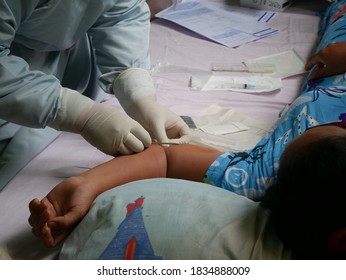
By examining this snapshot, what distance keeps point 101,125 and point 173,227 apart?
0.36 metres

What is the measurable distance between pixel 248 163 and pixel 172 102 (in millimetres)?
446

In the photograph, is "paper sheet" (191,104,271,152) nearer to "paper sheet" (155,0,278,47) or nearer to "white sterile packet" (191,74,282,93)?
"white sterile packet" (191,74,282,93)

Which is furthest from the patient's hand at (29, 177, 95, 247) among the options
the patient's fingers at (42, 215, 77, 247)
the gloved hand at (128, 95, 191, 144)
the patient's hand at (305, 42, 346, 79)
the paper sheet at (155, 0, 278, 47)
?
the paper sheet at (155, 0, 278, 47)

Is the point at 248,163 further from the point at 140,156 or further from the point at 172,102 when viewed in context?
the point at 172,102

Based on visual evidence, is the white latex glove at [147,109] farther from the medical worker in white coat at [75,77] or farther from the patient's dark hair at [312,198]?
the patient's dark hair at [312,198]

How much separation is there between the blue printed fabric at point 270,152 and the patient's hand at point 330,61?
0.72ft

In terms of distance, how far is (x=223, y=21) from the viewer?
1.93m

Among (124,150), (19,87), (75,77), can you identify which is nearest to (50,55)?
(75,77)

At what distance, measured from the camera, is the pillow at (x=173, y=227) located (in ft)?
2.21

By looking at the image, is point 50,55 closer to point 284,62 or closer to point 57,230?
point 57,230

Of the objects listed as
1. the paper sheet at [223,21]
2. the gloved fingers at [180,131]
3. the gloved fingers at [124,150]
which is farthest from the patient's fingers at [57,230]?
the paper sheet at [223,21]

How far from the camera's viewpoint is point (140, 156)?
0.97 metres

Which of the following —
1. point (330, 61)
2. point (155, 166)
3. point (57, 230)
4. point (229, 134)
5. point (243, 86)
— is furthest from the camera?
point (243, 86)

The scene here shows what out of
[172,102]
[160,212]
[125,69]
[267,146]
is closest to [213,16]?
[172,102]
